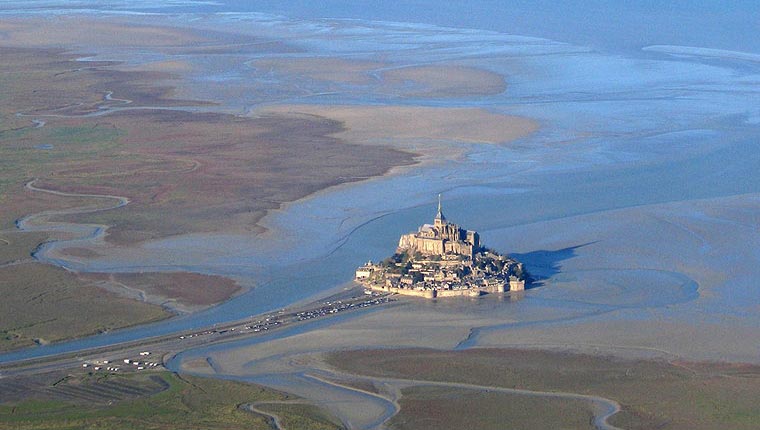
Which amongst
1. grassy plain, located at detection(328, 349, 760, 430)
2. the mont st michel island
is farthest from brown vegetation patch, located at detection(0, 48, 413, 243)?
grassy plain, located at detection(328, 349, 760, 430)

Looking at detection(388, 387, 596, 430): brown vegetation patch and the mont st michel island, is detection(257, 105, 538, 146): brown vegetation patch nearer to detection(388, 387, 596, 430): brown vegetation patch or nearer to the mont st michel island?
the mont st michel island

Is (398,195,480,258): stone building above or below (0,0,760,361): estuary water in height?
above

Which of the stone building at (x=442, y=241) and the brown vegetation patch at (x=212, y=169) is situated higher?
the stone building at (x=442, y=241)

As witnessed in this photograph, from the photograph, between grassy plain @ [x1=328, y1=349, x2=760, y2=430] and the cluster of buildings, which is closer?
grassy plain @ [x1=328, y1=349, x2=760, y2=430]

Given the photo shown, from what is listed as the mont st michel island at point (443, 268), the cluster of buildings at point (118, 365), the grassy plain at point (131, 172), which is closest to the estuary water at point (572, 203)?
the mont st michel island at point (443, 268)

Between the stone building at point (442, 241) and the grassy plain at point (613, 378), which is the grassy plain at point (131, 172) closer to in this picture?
the stone building at point (442, 241)
